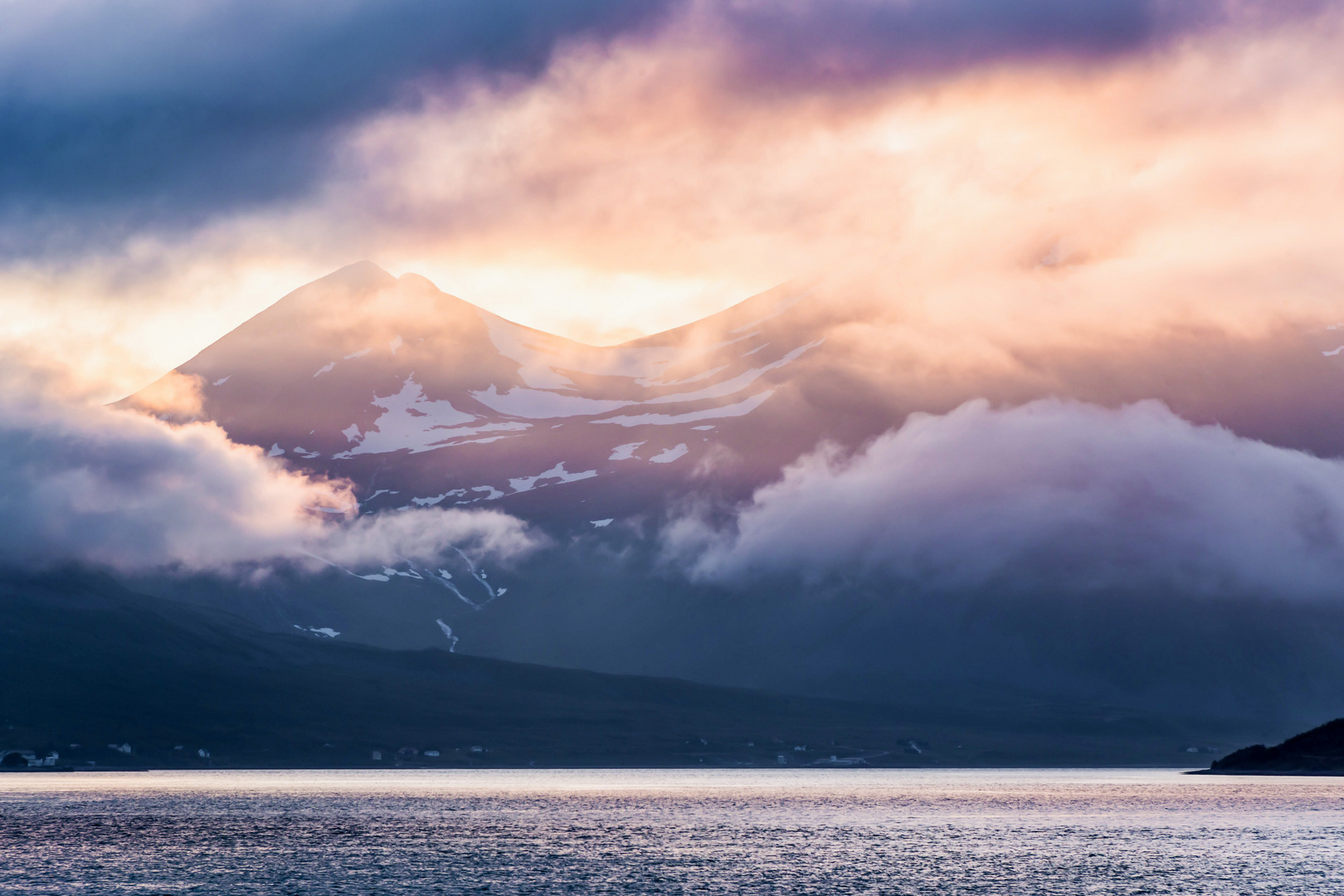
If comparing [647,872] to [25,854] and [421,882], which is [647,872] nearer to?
[421,882]

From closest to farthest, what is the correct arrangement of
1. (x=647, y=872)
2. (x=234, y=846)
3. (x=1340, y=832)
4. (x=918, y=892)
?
(x=918, y=892)
(x=647, y=872)
(x=234, y=846)
(x=1340, y=832)

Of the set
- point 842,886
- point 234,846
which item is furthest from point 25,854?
point 842,886

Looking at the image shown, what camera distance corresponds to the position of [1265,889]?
134 m

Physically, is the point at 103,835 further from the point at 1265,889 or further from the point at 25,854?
the point at 1265,889

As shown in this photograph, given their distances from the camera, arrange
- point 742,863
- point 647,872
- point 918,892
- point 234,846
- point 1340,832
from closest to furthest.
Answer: point 918,892 < point 647,872 < point 742,863 < point 234,846 < point 1340,832

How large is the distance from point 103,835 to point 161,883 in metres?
64.9

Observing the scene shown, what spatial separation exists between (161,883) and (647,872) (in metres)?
47.5

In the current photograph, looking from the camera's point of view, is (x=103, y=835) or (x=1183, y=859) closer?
(x=1183, y=859)

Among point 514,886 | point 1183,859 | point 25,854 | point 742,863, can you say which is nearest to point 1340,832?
point 1183,859

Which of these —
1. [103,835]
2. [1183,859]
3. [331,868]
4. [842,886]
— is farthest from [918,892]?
[103,835]

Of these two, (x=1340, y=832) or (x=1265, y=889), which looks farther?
(x=1340, y=832)

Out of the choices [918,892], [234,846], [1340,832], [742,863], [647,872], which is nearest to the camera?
[918,892]

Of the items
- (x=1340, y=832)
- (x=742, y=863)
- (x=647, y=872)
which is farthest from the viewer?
(x=1340, y=832)

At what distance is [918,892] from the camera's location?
440 ft
